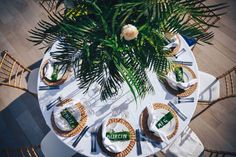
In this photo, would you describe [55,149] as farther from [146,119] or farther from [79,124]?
[146,119]

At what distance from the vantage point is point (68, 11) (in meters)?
1.60

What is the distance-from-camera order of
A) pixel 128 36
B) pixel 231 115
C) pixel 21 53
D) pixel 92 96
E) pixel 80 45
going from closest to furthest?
1. pixel 128 36
2. pixel 80 45
3. pixel 92 96
4. pixel 231 115
5. pixel 21 53

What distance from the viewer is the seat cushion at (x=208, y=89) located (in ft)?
8.92

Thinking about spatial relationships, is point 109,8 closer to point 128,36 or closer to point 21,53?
point 128,36

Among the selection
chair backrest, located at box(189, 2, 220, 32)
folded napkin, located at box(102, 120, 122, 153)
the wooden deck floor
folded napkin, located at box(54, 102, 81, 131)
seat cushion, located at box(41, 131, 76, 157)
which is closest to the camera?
chair backrest, located at box(189, 2, 220, 32)

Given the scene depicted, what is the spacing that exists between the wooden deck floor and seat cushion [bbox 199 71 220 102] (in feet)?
1.48

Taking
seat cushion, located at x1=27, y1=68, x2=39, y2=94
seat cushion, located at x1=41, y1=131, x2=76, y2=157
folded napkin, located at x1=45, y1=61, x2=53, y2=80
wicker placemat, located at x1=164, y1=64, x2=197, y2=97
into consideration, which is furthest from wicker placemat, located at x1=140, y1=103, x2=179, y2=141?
seat cushion, located at x1=27, y1=68, x2=39, y2=94

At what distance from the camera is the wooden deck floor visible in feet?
10.1

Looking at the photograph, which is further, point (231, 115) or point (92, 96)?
point (231, 115)

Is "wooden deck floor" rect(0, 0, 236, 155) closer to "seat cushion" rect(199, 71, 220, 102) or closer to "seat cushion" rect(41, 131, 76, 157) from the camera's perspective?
"seat cushion" rect(199, 71, 220, 102)

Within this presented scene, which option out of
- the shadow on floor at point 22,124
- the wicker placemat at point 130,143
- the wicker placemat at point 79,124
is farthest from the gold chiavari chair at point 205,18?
the shadow on floor at point 22,124

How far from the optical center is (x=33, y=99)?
3248 mm

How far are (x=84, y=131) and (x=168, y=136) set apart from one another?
0.66 metres

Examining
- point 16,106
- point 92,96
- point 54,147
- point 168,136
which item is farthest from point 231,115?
point 16,106
